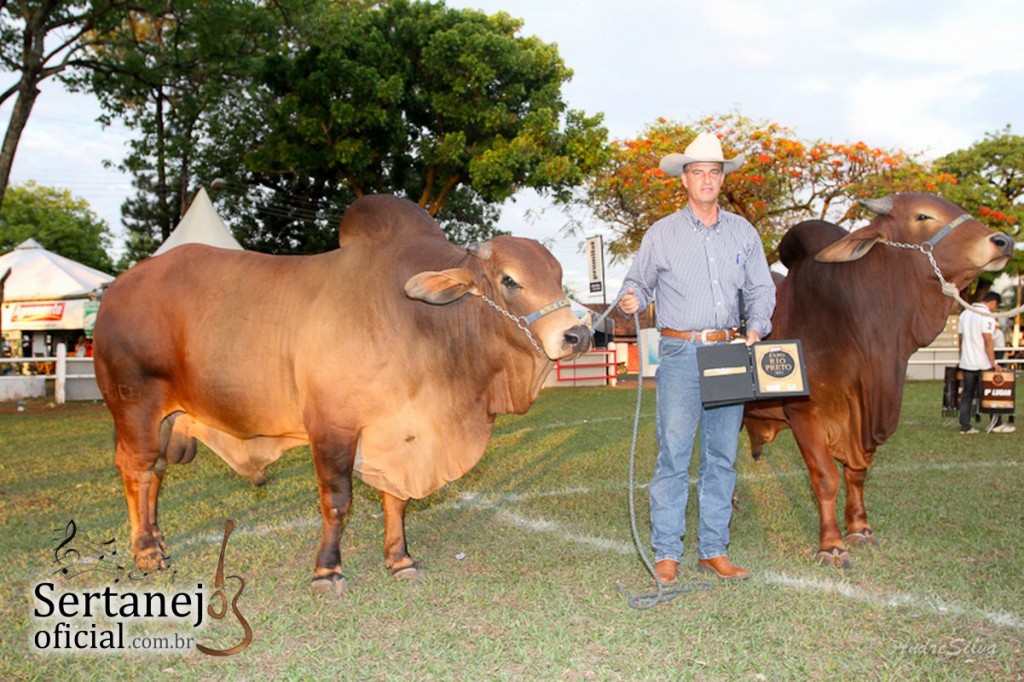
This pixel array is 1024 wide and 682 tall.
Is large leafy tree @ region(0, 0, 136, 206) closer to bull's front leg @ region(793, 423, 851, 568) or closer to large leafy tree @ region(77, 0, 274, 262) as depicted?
large leafy tree @ region(77, 0, 274, 262)

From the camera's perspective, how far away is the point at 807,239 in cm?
546

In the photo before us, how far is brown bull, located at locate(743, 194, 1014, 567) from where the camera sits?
15.6 feet

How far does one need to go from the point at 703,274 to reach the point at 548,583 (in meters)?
1.81

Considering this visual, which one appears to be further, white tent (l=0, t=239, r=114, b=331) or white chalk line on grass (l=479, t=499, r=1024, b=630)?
white tent (l=0, t=239, r=114, b=331)

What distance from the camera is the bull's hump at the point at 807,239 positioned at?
5363 mm

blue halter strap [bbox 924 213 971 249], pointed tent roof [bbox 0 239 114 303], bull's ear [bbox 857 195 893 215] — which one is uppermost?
pointed tent roof [bbox 0 239 114 303]

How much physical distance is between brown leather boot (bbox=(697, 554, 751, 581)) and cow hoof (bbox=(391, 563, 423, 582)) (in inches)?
61.5

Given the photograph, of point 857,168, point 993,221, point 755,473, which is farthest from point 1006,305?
point 755,473

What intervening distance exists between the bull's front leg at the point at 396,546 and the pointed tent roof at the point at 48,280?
72.0 feet

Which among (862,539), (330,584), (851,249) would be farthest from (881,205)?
(330,584)

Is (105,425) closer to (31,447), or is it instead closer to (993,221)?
(31,447)

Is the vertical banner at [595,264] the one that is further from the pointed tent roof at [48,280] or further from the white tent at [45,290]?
the white tent at [45,290]

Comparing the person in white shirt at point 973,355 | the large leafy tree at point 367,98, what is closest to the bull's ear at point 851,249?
the person in white shirt at point 973,355

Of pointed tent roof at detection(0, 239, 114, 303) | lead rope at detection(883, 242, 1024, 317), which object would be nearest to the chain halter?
lead rope at detection(883, 242, 1024, 317)
